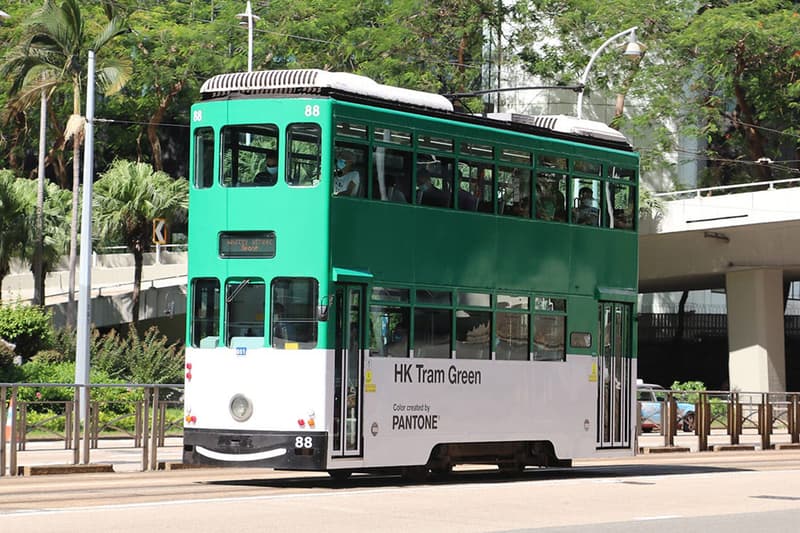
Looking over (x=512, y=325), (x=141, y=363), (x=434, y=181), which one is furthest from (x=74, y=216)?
(x=434, y=181)

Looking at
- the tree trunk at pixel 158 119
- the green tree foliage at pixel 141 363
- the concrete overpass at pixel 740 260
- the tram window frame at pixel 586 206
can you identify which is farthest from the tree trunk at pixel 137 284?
the tram window frame at pixel 586 206

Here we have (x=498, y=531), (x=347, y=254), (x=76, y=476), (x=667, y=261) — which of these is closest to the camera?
(x=498, y=531)

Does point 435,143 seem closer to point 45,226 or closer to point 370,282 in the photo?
point 370,282

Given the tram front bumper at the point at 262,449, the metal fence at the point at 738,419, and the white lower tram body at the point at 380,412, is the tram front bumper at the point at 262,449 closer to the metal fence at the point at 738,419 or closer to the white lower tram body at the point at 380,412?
the white lower tram body at the point at 380,412

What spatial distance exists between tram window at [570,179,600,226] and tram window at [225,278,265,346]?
5.48m

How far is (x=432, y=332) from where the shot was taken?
1905 centimetres

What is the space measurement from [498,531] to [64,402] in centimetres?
1122

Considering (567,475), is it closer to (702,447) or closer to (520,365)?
(520,365)

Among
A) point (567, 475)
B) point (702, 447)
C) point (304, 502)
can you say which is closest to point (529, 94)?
point (702, 447)

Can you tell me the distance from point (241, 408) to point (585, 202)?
6.44 m

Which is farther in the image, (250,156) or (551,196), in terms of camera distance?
(551,196)

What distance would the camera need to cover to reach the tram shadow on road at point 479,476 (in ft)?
61.3

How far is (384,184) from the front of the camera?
18.5m

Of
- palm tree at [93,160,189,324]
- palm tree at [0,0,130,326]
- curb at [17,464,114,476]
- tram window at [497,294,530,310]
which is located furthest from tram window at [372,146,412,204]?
palm tree at [93,160,189,324]
